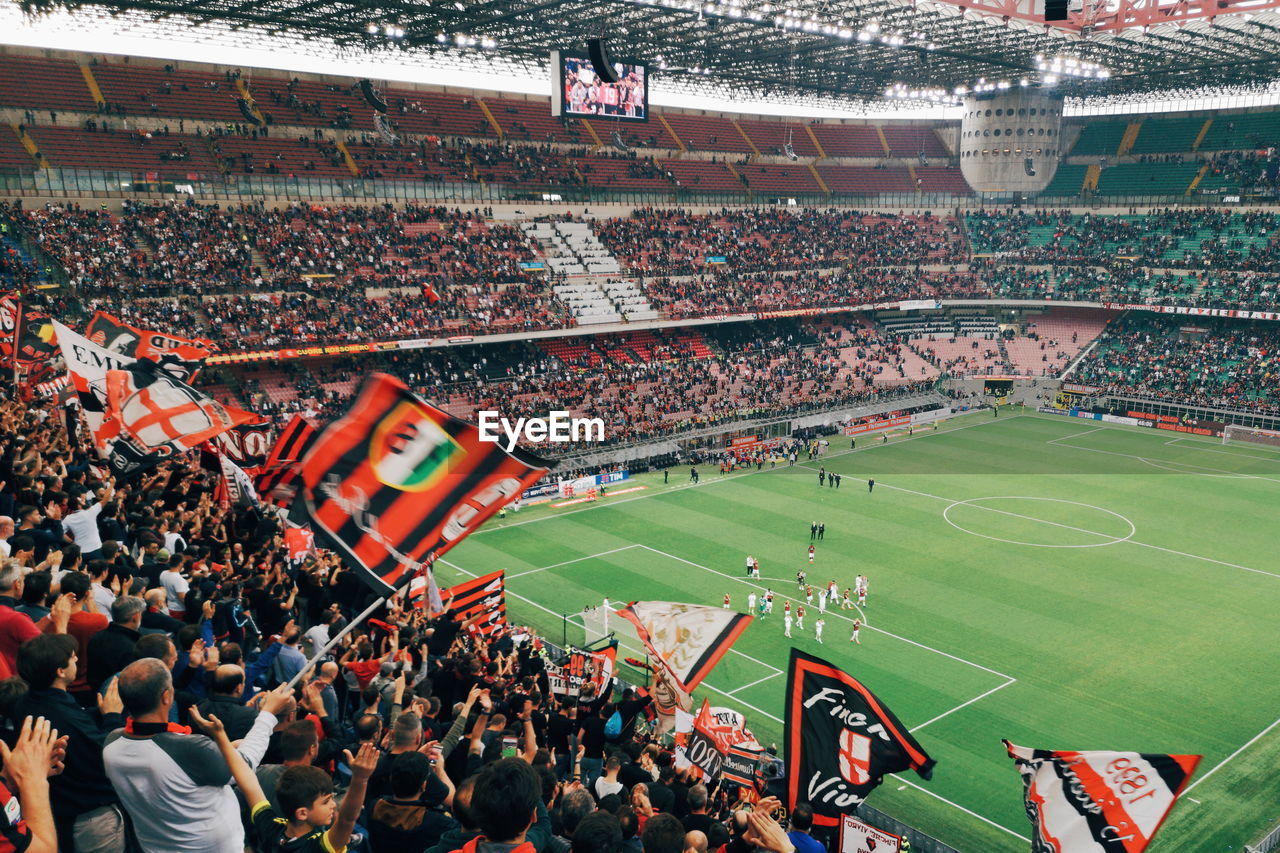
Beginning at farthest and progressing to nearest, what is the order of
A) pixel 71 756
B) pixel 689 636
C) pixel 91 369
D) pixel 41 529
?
pixel 91 369
pixel 689 636
pixel 41 529
pixel 71 756

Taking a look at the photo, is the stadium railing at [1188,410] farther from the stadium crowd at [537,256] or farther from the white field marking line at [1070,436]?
the stadium crowd at [537,256]

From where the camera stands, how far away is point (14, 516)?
12266 millimetres

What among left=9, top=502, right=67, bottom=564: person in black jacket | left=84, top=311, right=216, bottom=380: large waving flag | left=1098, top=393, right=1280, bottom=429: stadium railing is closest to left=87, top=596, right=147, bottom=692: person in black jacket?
left=9, top=502, right=67, bottom=564: person in black jacket

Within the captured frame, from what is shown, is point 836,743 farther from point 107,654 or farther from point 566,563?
point 566,563

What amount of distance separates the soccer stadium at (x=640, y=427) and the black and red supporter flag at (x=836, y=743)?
5 centimetres

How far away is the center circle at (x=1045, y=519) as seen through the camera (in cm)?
4316

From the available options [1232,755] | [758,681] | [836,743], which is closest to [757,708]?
[758,681]

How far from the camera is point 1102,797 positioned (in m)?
9.57

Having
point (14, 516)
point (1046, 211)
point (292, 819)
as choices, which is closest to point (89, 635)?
point (292, 819)

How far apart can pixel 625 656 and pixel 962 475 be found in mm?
30574

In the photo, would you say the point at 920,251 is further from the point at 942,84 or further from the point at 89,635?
the point at 89,635

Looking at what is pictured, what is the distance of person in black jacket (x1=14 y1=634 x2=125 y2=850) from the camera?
5.15 metres

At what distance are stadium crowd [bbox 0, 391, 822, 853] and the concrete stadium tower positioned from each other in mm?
82326

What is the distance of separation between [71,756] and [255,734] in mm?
1087
